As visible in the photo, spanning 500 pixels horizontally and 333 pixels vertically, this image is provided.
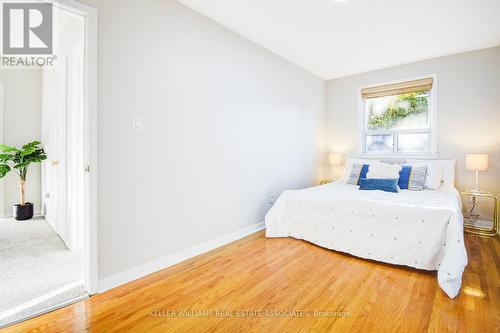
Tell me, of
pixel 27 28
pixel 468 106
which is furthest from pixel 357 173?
pixel 27 28

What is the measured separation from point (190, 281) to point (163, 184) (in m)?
0.86

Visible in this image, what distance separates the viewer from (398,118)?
13.9 feet

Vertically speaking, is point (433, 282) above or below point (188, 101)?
below

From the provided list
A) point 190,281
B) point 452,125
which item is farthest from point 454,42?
point 190,281

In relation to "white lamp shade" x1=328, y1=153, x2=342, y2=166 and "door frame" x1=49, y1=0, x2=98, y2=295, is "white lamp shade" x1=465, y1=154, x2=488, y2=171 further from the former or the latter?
"door frame" x1=49, y1=0, x2=98, y2=295

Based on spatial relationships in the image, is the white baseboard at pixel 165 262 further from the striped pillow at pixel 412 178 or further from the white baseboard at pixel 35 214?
the white baseboard at pixel 35 214

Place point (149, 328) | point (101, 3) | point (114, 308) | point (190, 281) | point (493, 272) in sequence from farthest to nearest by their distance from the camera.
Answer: point (493, 272), point (190, 281), point (101, 3), point (114, 308), point (149, 328)

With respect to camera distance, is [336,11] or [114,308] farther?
[336,11]

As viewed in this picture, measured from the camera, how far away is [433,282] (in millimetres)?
2045

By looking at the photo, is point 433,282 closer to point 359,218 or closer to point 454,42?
point 359,218

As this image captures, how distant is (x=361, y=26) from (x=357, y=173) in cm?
199

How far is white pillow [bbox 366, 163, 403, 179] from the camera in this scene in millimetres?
3415

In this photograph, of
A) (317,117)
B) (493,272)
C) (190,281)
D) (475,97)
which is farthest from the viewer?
(317,117)

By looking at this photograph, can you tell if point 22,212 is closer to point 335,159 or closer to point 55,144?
point 55,144
